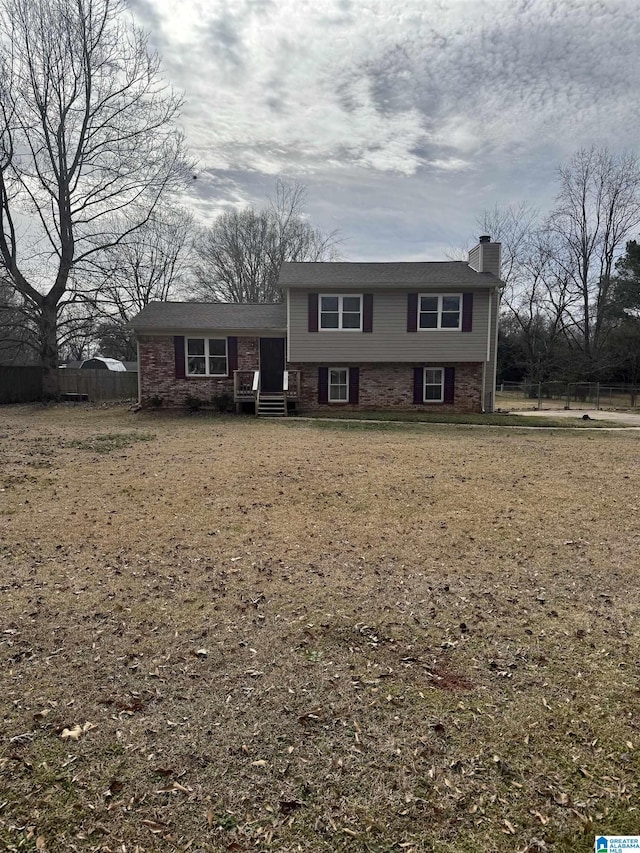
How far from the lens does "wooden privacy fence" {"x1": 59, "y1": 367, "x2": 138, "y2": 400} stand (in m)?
Answer: 23.7

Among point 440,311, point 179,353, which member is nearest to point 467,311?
point 440,311

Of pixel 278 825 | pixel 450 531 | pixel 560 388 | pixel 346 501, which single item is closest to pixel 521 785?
pixel 278 825

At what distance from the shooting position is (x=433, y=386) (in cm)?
1853

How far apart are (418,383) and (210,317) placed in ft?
27.2

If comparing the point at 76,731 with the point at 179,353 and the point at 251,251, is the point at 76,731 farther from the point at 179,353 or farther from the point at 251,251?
the point at 251,251

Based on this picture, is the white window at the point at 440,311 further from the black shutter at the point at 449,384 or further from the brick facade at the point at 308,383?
the black shutter at the point at 449,384

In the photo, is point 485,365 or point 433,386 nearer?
point 433,386

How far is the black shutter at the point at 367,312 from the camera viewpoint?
1770 cm

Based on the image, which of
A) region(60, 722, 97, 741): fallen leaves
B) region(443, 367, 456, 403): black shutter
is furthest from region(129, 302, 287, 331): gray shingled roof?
region(60, 722, 97, 741): fallen leaves

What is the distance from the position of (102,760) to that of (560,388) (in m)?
33.5

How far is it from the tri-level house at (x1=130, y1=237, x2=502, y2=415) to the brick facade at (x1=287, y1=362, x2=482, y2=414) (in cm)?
4

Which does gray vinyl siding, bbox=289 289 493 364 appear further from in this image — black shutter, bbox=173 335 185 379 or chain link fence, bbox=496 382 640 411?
chain link fence, bbox=496 382 640 411

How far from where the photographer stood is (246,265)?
36.8 metres

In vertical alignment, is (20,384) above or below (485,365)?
below
